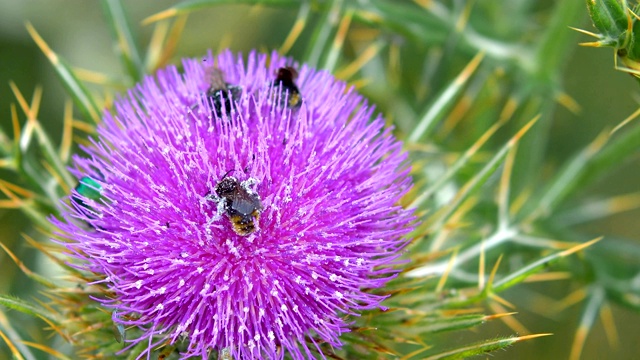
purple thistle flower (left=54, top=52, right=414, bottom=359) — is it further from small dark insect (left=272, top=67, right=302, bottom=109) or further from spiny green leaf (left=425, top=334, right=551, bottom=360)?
spiny green leaf (left=425, top=334, right=551, bottom=360)

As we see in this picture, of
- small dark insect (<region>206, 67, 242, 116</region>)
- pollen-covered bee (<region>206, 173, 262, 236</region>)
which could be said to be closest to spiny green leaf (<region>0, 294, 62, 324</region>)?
pollen-covered bee (<region>206, 173, 262, 236</region>)

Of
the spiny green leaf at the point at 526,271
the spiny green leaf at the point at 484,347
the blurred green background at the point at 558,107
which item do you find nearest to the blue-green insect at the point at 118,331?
the spiny green leaf at the point at 484,347

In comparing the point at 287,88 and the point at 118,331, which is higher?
the point at 287,88

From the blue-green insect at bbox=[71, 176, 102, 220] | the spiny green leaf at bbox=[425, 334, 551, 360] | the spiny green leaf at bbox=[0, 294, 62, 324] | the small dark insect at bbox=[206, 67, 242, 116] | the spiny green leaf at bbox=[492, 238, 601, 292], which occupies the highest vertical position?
the small dark insect at bbox=[206, 67, 242, 116]

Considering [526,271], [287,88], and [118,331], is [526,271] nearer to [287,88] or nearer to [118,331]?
[287,88]

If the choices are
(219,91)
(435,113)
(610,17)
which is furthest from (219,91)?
(610,17)

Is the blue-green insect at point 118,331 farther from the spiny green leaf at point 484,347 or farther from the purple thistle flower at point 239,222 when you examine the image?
the spiny green leaf at point 484,347

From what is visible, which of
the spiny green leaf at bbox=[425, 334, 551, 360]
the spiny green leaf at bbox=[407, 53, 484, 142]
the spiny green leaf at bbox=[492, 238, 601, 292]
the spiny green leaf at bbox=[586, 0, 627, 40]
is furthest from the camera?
the spiny green leaf at bbox=[407, 53, 484, 142]

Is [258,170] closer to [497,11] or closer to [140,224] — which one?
[140,224]
